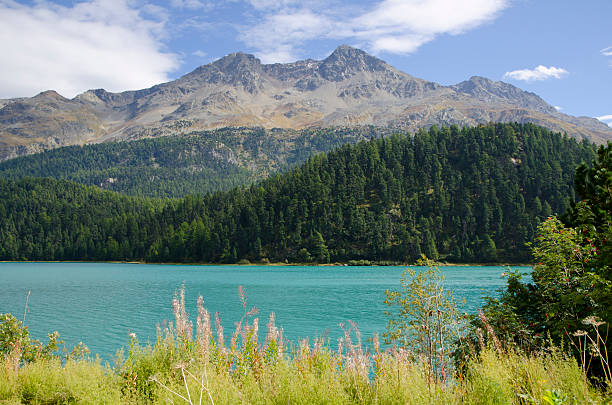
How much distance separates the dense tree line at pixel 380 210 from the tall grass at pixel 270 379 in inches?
4929

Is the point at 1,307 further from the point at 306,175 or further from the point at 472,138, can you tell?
the point at 472,138

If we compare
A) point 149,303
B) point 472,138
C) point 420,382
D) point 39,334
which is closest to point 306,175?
point 472,138

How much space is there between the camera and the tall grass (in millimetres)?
6680

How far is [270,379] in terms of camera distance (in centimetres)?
754

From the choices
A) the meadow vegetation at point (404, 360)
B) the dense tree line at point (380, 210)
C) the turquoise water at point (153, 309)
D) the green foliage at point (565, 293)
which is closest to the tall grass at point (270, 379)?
the meadow vegetation at point (404, 360)

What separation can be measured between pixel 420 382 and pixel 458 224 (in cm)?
14166

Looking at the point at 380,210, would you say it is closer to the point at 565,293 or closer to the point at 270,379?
the point at 565,293

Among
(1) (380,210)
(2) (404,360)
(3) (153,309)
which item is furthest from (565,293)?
(1) (380,210)

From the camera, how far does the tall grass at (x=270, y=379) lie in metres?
6.68

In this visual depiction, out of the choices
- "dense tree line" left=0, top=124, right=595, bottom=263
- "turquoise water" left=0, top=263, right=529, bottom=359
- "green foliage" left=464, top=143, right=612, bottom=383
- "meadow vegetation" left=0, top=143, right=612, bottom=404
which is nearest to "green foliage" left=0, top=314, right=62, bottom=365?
"meadow vegetation" left=0, top=143, right=612, bottom=404

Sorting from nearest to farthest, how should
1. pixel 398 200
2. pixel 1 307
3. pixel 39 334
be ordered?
pixel 39 334 → pixel 1 307 → pixel 398 200

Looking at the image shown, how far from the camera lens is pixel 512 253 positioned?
12862 cm

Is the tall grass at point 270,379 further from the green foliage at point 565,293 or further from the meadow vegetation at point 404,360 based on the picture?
the green foliage at point 565,293

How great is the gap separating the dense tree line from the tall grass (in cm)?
12521
